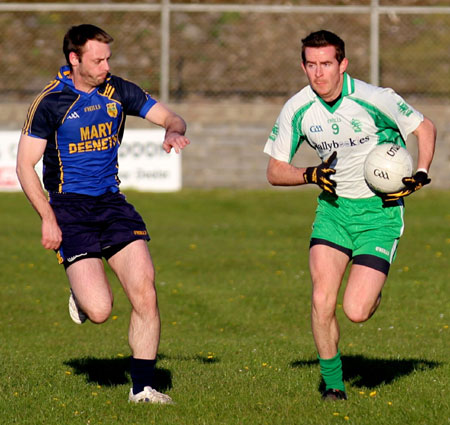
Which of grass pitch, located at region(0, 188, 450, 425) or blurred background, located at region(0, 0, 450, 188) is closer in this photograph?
grass pitch, located at region(0, 188, 450, 425)

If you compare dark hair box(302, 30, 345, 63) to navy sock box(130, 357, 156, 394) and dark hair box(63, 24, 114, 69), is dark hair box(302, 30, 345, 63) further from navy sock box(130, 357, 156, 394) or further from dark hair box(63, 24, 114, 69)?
navy sock box(130, 357, 156, 394)

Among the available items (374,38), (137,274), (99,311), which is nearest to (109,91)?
(137,274)

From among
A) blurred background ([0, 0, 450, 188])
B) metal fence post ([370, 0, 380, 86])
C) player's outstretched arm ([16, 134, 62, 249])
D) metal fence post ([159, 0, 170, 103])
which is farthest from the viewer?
blurred background ([0, 0, 450, 188])

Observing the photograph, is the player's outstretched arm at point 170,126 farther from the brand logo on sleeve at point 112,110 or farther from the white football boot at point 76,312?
the white football boot at point 76,312

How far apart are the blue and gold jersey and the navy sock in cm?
133

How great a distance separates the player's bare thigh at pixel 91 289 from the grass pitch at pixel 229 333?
0.67m

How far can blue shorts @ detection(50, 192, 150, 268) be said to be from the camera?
705cm

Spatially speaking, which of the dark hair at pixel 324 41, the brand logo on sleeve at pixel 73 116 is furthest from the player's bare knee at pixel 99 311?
the dark hair at pixel 324 41

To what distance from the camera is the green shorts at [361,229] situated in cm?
704

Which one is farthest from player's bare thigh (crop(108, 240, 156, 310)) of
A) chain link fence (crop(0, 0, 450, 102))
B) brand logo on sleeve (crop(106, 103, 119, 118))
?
chain link fence (crop(0, 0, 450, 102))

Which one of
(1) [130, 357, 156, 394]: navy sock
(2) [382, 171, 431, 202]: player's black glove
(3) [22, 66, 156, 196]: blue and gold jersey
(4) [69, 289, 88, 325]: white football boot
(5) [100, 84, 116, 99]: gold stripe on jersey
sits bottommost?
(1) [130, 357, 156, 394]: navy sock

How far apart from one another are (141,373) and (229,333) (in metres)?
4.03

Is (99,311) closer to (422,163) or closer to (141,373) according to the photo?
(141,373)

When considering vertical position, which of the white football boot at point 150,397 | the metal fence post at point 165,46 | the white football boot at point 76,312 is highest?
the metal fence post at point 165,46
